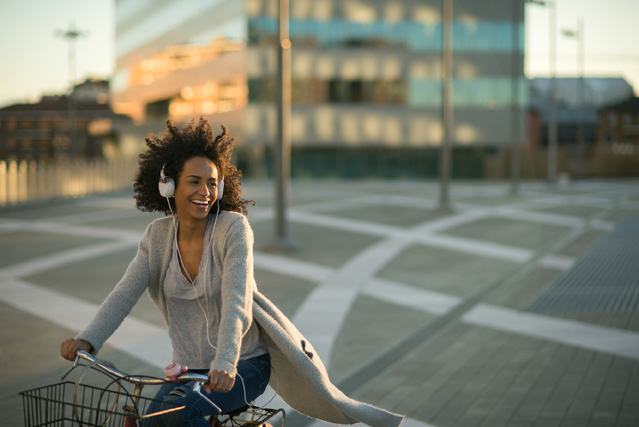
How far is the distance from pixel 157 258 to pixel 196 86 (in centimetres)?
5423

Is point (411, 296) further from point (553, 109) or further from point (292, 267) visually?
point (553, 109)

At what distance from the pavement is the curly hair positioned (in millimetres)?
2504

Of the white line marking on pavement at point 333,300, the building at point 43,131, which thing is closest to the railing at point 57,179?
the white line marking on pavement at point 333,300

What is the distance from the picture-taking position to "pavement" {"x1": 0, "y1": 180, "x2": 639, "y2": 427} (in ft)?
21.3

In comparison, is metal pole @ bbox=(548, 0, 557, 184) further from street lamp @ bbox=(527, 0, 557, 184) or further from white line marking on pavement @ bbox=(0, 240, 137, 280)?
white line marking on pavement @ bbox=(0, 240, 137, 280)

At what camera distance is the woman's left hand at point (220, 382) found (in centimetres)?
312

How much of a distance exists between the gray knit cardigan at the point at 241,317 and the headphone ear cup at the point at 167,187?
0.18 metres

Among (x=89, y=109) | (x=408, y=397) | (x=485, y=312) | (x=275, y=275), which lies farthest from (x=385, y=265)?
(x=89, y=109)

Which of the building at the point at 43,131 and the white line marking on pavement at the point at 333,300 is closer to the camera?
the white line marking on pavement at the point at 333,300

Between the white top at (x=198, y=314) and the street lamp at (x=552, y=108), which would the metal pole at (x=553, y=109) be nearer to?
the street lamp at (x=552, y=108)

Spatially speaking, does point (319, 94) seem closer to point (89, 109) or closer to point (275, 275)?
point (275, 275)

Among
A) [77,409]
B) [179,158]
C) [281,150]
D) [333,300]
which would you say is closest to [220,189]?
[179,158]

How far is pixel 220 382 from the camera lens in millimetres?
3121

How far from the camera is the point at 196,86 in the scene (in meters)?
56.7
